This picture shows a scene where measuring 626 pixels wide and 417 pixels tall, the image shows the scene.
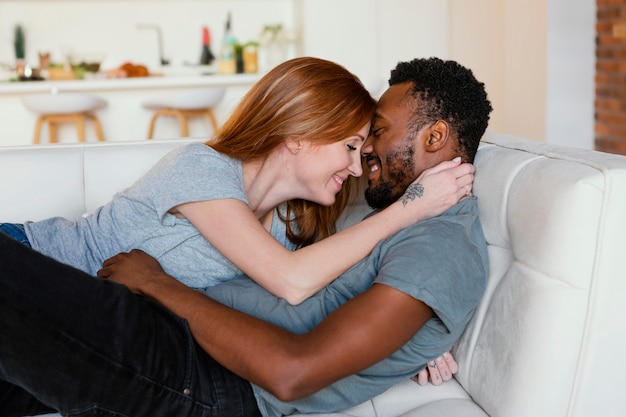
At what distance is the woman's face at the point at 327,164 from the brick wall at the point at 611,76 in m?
3.35

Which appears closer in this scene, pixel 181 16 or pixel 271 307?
pixel 271 307

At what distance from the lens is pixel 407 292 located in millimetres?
1346

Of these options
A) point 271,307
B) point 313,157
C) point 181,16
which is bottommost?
point 271,307

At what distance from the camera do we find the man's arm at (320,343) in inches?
52.2

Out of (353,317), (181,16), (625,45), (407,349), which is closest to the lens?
(353,317)

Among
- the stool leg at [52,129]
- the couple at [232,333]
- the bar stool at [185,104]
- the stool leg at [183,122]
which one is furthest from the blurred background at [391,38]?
the couple at [232,333]

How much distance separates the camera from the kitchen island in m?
5.02

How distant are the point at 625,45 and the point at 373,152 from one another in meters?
3.33

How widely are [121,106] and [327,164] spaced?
370 cm

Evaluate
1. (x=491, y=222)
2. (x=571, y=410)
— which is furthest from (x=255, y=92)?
(x=571, y=410)

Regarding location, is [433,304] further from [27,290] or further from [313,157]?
[27,290]

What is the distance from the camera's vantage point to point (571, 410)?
1374 mm

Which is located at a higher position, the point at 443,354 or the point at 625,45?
the point at 625,45

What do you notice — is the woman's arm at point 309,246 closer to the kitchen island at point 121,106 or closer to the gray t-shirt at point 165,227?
the gray t-shirt at point 165,227
